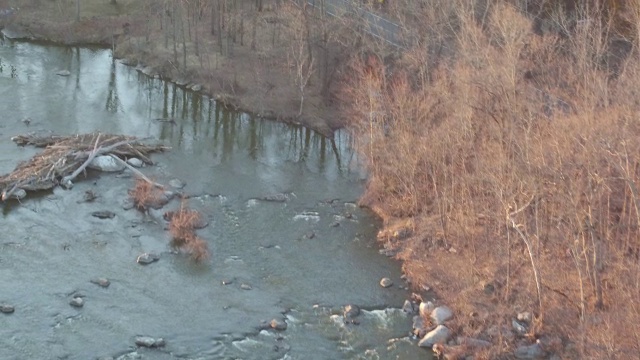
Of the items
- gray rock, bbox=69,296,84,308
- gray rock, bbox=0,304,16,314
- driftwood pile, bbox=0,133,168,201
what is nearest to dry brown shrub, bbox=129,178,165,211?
driftwood pile, bbox=0,133,168,201

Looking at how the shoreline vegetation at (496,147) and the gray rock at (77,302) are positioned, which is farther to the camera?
the gray rock at (77,302)

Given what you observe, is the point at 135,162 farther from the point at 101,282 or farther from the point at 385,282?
the point at 385,282

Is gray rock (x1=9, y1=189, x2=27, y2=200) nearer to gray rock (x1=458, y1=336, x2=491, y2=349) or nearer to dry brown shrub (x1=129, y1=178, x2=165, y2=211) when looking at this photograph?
dry brown shrub (x1=129, y1=178, x2=165, y2=211)

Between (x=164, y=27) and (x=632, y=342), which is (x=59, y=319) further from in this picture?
(x=164, y=27)

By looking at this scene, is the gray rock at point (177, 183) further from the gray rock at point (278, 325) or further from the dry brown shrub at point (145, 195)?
the gray rock at point (278, 325)

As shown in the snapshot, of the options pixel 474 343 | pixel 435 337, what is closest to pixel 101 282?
pixel 435 337

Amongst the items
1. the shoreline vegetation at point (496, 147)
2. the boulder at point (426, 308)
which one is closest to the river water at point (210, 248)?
the boulder at point (426, 308)
